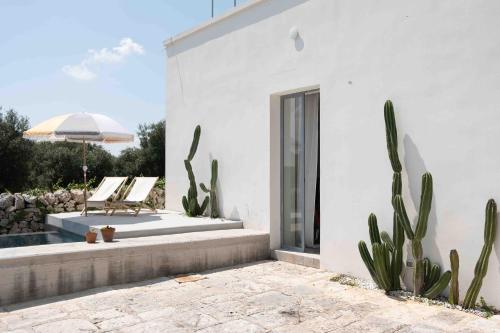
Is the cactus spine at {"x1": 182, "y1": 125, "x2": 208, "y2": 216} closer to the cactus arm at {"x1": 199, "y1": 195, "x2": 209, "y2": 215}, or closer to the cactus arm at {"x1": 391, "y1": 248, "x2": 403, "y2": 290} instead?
the cactus arm at {"x1": 199, "y1": 195, "x2": 209, "y2": 215}

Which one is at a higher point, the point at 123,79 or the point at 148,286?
the point at 123,79

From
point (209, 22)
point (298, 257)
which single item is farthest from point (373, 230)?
point (209, 22)

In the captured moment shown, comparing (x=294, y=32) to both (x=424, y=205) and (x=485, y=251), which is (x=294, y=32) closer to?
(x=424, y=205)

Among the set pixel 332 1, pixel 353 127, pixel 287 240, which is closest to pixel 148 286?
pixel 287 240

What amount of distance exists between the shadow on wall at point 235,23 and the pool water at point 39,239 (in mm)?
5461

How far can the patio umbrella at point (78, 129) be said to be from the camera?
895cm

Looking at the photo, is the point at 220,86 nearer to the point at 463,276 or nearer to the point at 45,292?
the point at 45,292

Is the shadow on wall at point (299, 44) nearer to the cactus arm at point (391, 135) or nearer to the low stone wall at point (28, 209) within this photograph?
the cactus arm at point (391, 135)

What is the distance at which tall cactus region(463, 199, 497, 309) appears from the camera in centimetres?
484

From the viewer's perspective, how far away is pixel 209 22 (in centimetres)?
1002

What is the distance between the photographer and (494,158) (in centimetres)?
499

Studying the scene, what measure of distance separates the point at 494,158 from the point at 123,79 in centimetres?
1449

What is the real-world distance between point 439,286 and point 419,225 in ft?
2.63

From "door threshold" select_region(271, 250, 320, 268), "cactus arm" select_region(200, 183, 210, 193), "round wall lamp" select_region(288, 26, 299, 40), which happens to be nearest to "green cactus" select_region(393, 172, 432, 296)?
"door threshold" select_region(271, 250, 320, 268)
